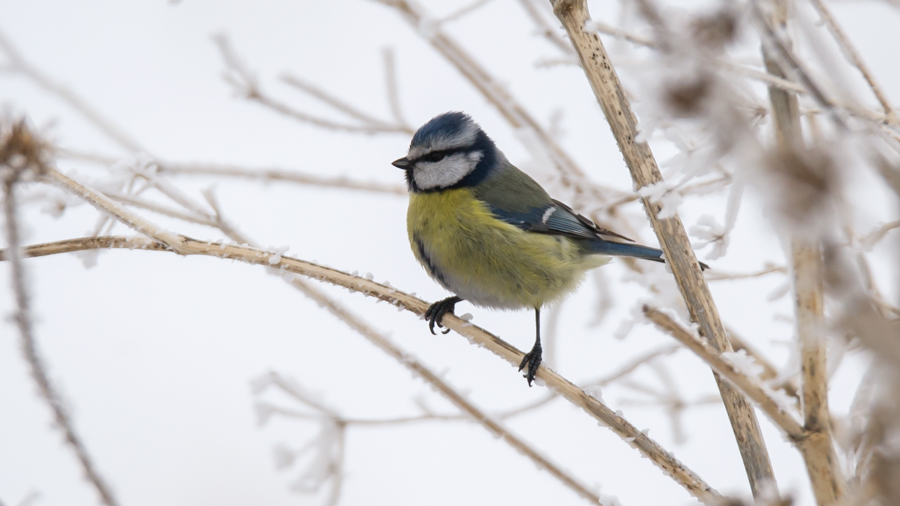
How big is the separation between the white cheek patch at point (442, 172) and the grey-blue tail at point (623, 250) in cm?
44

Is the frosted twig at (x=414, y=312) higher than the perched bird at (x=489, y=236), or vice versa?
the perched bird at (x=489, y=236)

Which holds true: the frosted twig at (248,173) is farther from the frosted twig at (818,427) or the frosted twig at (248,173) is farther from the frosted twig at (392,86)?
the frosted twig at (818,427)

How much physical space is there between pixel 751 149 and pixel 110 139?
5.16 ft

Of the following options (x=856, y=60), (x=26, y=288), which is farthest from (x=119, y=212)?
(x=856, y=60)

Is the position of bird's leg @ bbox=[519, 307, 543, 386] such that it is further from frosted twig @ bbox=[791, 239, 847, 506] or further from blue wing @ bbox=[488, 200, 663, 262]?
frosted twig @ bbox=[791, 239, 847, 506]

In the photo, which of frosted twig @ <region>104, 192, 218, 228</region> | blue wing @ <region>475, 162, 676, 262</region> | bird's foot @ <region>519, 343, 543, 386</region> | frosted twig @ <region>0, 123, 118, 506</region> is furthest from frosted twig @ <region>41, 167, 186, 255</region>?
blue wing @ <region>475, 162, 676, 262</region>

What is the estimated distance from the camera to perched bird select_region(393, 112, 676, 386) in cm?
191

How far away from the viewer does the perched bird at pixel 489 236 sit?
1.91 m

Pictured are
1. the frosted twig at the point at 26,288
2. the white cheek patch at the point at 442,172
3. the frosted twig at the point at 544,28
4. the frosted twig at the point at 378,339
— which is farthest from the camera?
the white cheek patch at the point at 442,172

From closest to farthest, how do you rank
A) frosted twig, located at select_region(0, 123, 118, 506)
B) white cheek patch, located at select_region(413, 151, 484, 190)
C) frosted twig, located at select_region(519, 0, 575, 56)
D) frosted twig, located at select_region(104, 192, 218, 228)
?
1. frosted twig, located at select_region(0, 123, 118, 506)
2. frosted twig, located at select_region(104, 192, 218, 228)
3. frosted twig, located at select_region(519, 0, 575, 56)
4. white cheek patch, located at select_region(413, 151, 484, 190)

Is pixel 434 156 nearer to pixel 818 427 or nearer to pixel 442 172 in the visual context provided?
pixel 442 172

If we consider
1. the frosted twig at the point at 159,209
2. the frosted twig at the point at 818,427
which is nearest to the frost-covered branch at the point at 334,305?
the frosted twig at the point at 159,209

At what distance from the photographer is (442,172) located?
2129 millimetres

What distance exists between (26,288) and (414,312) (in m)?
0.80
